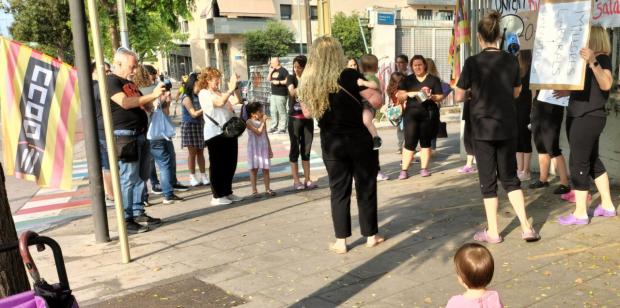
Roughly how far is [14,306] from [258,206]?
17.3 ft

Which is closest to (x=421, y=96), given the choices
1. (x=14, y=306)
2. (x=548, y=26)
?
(x=548, y=26)

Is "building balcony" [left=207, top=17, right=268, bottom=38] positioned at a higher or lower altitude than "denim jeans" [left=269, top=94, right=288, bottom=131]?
higher

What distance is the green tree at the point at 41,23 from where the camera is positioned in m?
34.3

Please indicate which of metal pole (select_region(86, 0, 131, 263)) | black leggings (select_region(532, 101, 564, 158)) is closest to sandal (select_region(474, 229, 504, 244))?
black leggings (select_region(532, 101, 564, 158))

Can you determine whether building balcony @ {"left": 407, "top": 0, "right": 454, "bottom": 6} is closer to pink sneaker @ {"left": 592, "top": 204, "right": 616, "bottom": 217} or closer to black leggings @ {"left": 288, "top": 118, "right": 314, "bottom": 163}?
black leggings @ {"left": 288, "top": 118, "right": 314, "bottom": 163}

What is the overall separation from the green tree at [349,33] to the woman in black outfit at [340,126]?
46121mm

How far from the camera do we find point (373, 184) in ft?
16.4

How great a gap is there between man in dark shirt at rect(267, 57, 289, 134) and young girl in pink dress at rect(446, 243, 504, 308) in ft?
41.1

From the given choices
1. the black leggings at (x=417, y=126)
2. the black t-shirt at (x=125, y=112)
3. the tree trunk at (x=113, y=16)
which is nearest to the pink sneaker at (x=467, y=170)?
the black leggings at (x=417, y=126)

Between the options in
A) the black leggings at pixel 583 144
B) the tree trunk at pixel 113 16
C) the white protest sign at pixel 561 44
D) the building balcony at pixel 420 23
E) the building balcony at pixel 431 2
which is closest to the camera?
the white protest sign at pixel 561 44

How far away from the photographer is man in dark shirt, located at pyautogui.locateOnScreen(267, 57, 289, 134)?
49.7 feet

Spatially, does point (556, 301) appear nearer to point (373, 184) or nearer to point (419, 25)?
point (373, 184)

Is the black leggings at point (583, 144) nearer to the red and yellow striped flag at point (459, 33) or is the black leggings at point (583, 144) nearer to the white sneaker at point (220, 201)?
the red and yellow striped flag at point (459, 33)

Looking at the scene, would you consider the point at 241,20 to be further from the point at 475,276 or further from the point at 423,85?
the point at 475,276
